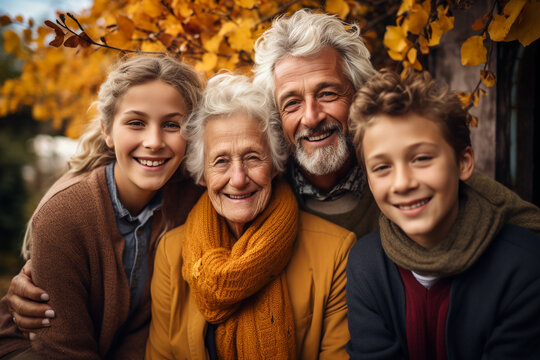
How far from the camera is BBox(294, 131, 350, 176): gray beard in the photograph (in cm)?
235

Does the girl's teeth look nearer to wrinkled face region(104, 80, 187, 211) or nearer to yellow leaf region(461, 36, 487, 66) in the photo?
wrinkled face region(104, 80, 187, 211)

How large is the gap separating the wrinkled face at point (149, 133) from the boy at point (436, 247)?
3.65 feet

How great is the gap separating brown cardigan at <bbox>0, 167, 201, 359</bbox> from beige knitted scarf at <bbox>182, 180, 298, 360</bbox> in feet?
1.58

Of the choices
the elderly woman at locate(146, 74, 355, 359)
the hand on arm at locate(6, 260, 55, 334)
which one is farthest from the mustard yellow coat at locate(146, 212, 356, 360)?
the hand on arm at locate(6, 260, 55, 334)

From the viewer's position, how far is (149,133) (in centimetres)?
230

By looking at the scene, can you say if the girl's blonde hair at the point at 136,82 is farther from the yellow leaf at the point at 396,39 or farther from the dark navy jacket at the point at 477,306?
the dark navy jacket at the point at 477,306

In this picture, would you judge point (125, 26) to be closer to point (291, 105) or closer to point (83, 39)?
point (83, 39)

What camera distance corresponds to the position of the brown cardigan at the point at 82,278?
2.19 m

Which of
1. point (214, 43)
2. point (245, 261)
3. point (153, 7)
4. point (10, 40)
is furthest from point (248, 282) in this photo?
point (10, 40)

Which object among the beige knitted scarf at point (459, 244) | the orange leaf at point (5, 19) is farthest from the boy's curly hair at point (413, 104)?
the orange leaf at point (5, 19)

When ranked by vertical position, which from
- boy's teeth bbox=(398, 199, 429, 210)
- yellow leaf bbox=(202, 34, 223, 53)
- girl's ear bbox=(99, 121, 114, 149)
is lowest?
boy's teeth bbox=(398, 199, 429, 210)

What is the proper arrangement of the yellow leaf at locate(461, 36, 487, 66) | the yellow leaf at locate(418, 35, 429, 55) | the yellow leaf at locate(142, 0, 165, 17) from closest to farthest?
the yellow leaf at locate(461, 36, 487, 66) → the yellow leaf at locate(418, 35, 429, 55) → the yellow leaf at locate(142, 0, 165, 17)

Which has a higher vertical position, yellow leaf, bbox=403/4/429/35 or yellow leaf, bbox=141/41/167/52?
yellow leaf, bbox=141/41/167/52

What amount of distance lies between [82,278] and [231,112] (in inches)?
51.4
